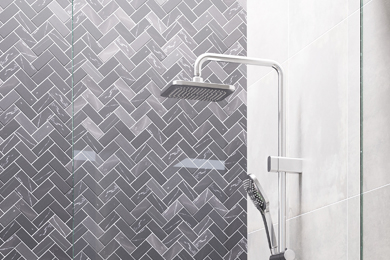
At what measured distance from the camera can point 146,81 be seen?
1354 mm

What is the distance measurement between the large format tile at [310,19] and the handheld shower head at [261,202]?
44 centimetres

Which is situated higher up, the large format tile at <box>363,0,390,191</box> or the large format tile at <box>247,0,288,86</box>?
the large format tile at <box>247,0,288,86</box>

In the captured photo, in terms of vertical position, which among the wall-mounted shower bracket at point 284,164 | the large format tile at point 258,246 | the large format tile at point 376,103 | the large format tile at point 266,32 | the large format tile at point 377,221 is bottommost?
the large format tile at point 258,246

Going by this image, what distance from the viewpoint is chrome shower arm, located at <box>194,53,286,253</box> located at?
1354mm

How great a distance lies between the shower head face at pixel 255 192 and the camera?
4.38 feet

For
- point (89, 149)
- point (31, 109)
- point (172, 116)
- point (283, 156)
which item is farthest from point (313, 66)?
point (31, 109)

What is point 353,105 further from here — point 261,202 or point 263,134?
point 261,202

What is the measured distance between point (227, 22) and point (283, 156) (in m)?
0.42

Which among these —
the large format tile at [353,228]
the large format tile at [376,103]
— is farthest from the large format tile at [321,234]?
the large format tile at [376,103]

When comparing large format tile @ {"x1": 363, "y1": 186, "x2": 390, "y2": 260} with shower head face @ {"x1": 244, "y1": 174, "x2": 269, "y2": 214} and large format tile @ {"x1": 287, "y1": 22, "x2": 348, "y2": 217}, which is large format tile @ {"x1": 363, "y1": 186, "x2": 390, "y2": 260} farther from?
shower head face @ {"x1": 244, "y1": 174, "x2": 269, "y2": 214}

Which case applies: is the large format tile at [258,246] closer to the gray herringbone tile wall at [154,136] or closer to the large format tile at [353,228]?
the gray herringbone tile wall at [154,136]

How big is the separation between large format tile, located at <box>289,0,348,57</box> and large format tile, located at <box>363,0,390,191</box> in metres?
0.26

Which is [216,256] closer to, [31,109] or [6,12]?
[31,109]

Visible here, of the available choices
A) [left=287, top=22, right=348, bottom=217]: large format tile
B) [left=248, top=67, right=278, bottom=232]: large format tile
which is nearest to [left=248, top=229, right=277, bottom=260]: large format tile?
[left=248, top=67, right=278, bottom=232]: large format tile
